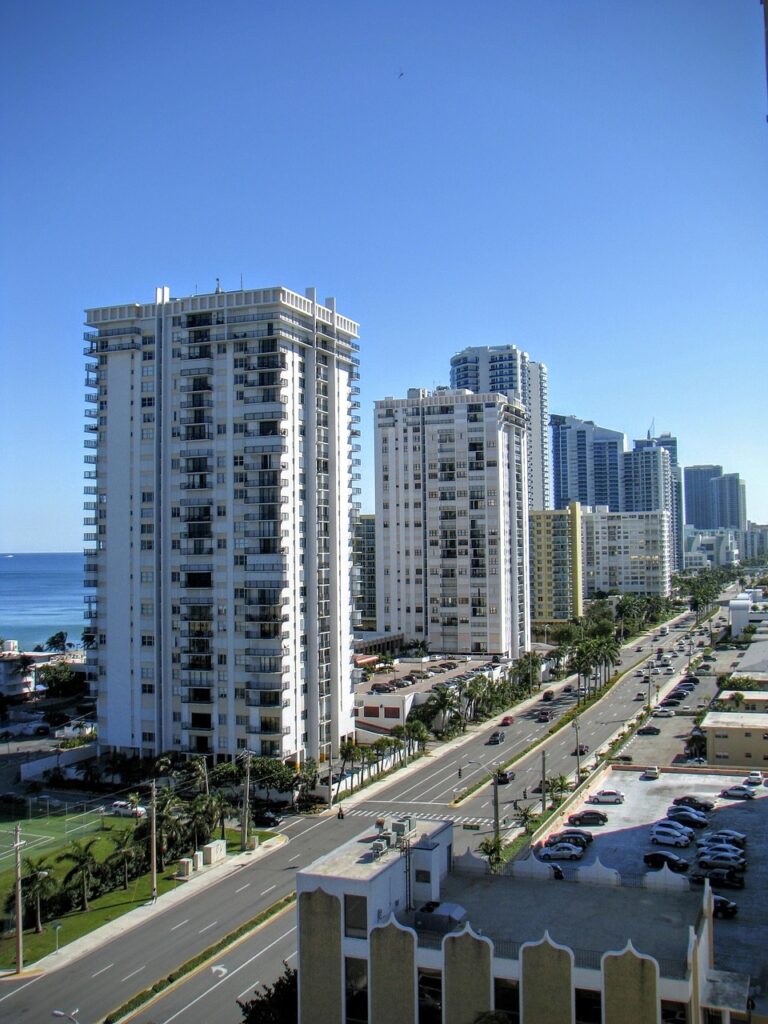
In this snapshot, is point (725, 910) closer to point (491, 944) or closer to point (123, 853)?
point (491, 944)

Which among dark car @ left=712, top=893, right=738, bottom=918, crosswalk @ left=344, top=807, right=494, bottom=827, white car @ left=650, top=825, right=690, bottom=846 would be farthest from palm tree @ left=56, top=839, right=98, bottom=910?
white car @ left=650, top=825, right=690, bottom=846

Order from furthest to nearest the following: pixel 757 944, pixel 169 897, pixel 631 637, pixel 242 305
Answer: pixel 631 637 < pixel 242 305 < pixel 169 897 < pixel 757 944

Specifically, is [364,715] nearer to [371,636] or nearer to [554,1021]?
[371,636]

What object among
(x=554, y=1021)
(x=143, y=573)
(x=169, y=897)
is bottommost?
(x=169, y=897)

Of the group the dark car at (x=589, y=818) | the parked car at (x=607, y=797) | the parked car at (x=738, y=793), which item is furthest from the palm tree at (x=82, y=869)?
the parked car at (x=738, y=793)

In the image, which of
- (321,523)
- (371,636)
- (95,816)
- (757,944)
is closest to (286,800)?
Result: (95,816)

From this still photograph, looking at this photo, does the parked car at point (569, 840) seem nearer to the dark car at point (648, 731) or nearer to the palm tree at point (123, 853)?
the palm tree at point (123, 853)

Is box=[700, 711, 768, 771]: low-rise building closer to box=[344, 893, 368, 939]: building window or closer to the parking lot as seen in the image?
the parking lot
